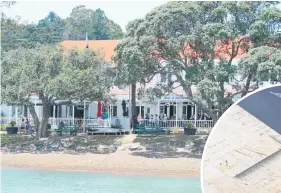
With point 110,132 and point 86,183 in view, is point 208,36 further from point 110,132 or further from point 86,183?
point 86,183

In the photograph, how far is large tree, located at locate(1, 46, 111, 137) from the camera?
26000 millimetres

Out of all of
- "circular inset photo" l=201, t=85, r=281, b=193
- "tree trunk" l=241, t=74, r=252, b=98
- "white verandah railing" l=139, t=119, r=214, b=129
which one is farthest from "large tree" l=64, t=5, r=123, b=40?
"circular inset photo" l=201, t=85, r=281, b=193

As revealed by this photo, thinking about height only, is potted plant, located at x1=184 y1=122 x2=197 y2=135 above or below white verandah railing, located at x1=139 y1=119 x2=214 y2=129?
below

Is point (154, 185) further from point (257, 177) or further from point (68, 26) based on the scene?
point (68, 26)

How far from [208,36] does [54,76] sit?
7689 millimetres

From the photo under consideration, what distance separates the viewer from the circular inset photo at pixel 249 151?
187 inches

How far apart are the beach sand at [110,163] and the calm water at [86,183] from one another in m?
1.05

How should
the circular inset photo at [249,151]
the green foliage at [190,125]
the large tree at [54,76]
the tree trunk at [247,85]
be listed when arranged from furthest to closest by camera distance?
the green foliage at [190,125]
the large tree at [54,76]
the tree trunk at [247,85]
the circular inset photo at [249,151]

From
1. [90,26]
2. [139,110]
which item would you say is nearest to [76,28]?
[90,26]

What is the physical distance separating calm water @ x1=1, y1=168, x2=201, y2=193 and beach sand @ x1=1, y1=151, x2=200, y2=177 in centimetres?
105

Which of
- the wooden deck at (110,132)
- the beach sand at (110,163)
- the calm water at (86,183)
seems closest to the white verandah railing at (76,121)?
the wooden deck at (110,132)

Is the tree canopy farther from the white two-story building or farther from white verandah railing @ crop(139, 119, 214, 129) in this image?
white verandah railing @ crop(139, 119, 214, 129)

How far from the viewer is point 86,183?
63.2 ft

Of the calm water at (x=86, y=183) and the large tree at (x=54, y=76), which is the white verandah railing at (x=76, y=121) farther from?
the calm water at (x=86, y=183)
